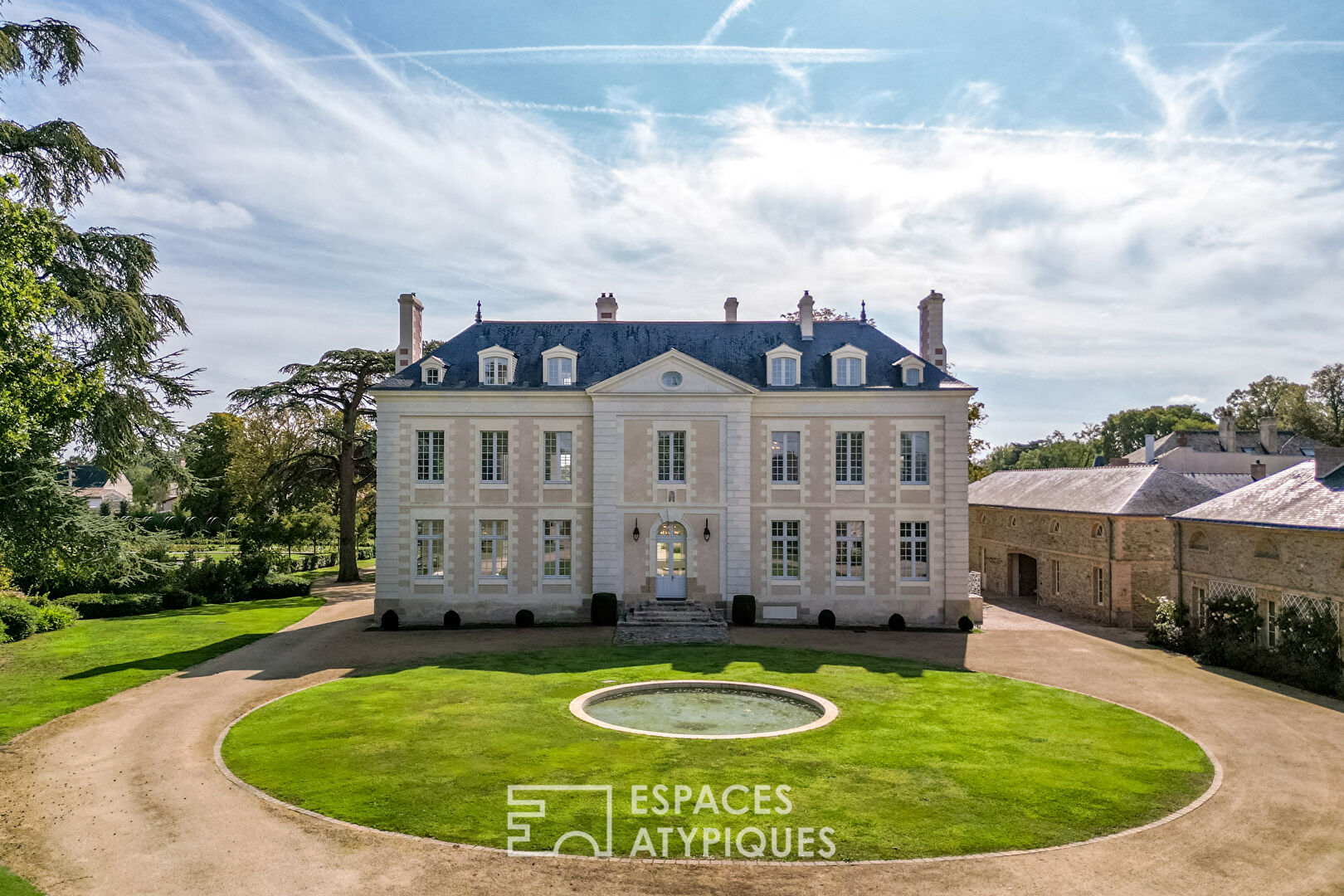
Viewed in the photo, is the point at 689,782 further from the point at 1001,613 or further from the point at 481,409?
the point at 1001,613

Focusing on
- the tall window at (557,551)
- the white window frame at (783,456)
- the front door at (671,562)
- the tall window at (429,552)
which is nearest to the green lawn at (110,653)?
the tall window at (429,552)

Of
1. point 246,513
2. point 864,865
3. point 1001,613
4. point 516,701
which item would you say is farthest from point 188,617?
point 1001,613

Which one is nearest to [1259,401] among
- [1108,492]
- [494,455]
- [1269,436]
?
[1269,436]

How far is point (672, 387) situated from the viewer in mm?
27266

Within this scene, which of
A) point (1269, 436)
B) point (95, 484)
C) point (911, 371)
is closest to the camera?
point (911, 371)

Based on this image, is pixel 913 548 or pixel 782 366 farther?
pixel 782 366

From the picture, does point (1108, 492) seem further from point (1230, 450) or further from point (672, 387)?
point (1230, 450)

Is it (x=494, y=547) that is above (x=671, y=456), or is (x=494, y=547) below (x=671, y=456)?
below

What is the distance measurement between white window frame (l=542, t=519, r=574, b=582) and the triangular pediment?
15.9 feet

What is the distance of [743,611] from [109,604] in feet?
77.8

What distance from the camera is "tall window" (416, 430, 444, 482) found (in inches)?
1086

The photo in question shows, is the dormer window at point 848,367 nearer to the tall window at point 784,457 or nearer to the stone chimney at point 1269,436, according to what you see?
the tall window at point 784,457

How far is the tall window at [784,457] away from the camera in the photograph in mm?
27578

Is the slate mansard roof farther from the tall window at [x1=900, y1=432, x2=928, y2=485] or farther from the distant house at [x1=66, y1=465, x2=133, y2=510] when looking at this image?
the distant house at [x1=66, y1=465, x2=133, y2=510]
